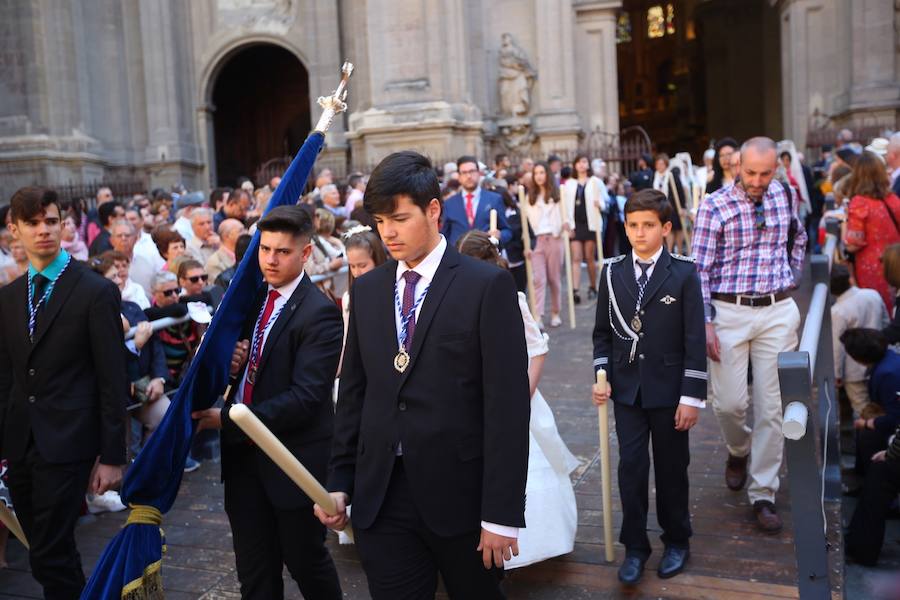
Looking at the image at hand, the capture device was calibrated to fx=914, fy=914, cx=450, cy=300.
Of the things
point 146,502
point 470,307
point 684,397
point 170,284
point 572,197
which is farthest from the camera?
point 572,197

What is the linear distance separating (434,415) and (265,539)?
1314 millimetres

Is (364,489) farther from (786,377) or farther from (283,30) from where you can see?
(283,30)

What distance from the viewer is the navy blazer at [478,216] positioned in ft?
32.9

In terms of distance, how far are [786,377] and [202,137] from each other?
25211mm

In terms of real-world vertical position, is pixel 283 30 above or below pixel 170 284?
above

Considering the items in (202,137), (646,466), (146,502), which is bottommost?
(646,466)

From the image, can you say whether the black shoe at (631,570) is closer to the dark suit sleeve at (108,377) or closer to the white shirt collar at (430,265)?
the white shirt collar at (430,265)

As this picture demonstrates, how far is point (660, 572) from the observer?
483cm

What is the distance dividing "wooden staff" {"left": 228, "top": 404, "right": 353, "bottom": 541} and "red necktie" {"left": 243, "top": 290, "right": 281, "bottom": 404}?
98 centimetres

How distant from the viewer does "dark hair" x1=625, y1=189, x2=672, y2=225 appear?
491 cm

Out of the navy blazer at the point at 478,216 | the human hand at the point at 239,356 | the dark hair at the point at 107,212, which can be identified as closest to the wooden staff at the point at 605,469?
the human hand at the point at 239,356

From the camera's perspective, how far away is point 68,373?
4.29 metres

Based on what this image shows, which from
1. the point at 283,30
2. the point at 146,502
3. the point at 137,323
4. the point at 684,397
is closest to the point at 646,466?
the point at 684,397

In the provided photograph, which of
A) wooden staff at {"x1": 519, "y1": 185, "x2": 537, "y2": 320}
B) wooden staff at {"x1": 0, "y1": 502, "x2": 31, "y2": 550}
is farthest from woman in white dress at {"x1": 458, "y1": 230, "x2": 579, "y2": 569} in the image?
wooden staff at {"x1": 519, "y1": 185, "x2": 537, "y2": 320}
